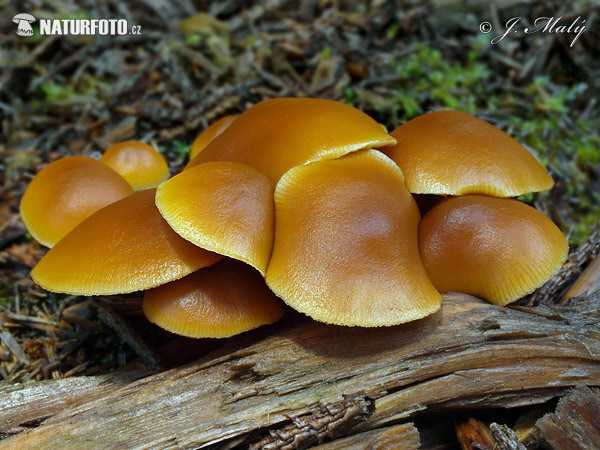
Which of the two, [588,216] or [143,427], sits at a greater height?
[588,216]

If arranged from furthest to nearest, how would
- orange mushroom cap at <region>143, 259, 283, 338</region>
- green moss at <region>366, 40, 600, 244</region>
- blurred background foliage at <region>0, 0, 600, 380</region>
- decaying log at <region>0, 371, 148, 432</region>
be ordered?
1. blurred background foliage at <region>0, 0, 600, 380</region>
2. green moss at <region>366, 40, 600, 244</region>
3. decaying log at <region>0, 371, 148, 432</region>
4. orange mushroom cap at <region>143, 259, 283, 338</region>

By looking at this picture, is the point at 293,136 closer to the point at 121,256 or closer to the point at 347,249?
the point at 347,249

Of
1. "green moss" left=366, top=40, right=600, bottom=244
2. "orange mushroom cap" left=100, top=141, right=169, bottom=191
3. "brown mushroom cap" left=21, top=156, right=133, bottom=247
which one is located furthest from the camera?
"green moss" left=366, top=40, right=600, bottom=244

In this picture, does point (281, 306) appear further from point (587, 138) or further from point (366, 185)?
point (587, 138)

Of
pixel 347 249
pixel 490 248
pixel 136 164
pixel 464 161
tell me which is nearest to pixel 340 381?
pixel 347 249

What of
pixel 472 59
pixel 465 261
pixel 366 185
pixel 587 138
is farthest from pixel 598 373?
pixel 472 59

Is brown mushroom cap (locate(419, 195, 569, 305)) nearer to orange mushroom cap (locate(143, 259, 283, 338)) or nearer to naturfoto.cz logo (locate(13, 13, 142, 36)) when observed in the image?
orange mushroom cap (locate(143, 259, 283, 338))
